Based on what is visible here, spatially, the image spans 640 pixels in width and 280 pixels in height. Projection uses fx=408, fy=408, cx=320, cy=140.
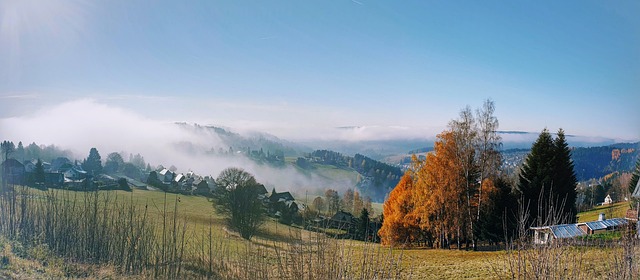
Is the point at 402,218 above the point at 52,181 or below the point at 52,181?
below

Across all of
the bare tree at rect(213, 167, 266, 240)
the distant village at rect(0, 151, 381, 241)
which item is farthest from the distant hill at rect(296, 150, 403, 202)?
the bare tree at rect(213, 167, 266, 240)

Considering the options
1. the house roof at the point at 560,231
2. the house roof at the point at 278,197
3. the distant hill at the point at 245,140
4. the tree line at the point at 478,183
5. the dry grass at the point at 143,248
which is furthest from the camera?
the distant hill at the point at 245,140

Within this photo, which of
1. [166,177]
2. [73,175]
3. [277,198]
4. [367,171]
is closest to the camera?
[73,175]

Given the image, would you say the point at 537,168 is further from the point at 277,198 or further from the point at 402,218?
the point at 277,198

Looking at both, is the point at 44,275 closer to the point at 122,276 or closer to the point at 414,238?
the point at 122,276

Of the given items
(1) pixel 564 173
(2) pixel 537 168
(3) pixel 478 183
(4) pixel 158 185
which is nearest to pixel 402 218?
(3) pixel 478 183

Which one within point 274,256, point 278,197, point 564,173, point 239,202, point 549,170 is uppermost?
point 549,170

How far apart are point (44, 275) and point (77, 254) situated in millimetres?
1153

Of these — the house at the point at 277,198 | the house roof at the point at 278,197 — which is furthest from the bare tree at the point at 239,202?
the house roof at the point at 278,197

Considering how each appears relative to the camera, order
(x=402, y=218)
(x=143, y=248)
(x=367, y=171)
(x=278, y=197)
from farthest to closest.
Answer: (x=367, y=171) < (x=278, y=197) < (x=402, y=218) < (x=143, y=248)

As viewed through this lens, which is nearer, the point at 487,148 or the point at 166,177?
the point at 487,148

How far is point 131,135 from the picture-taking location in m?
86.1

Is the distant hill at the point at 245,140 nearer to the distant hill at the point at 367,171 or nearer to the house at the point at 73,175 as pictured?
the distant hill at the point at 367,171

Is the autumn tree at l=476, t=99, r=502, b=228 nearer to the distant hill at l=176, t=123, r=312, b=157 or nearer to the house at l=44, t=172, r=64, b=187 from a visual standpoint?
the house at l=44, t=172, r=64, b=187
